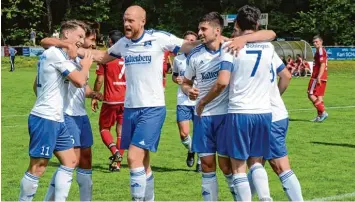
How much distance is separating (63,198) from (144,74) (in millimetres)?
1784

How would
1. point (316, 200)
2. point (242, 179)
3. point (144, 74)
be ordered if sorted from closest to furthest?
1. point (242, 179)
2. point (144, 74)
3. point (316, 200)

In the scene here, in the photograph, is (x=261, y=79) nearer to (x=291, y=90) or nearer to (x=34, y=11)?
(x=291, y=90)

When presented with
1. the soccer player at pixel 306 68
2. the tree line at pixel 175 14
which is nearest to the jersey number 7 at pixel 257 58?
the soccer player at pixel 306 68

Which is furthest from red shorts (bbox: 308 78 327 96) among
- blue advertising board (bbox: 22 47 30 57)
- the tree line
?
the tree line

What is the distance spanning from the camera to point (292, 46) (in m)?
51.0

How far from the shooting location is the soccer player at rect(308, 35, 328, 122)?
20.0 metres

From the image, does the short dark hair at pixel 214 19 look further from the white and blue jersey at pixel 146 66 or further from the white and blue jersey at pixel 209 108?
the white and blue jersey at pixel 146 66

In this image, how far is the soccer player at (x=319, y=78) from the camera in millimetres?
20003

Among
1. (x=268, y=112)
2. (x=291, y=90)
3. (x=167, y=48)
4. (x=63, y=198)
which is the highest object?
(x=167, y=48)

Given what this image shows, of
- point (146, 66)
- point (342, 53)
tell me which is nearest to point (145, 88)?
point (146, 66)

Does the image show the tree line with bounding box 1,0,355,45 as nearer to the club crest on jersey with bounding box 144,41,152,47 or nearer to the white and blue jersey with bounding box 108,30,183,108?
the white and blue jersey with bounding box 108,30,183,108

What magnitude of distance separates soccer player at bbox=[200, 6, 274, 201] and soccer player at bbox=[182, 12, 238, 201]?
0.24m

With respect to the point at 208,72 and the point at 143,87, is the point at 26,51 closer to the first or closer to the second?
the point at 143,87

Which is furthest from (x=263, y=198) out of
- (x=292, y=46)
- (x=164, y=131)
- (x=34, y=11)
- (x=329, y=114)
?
(x=34, y=11)
